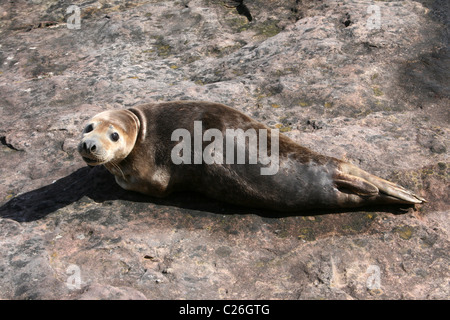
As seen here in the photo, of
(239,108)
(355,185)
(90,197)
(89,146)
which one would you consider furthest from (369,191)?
(90,197)

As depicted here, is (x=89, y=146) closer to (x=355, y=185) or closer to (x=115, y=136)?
(x=115, y=136)

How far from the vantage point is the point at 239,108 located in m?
5.98

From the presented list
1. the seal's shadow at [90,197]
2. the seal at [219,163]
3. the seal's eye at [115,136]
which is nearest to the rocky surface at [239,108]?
the seal's shadow at [90,197]

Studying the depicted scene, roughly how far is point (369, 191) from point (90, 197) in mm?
2559

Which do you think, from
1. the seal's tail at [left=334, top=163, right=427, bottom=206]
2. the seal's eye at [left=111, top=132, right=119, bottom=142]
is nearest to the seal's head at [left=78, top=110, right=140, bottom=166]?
the seal's eye at [left=111, top=132, right=119, bottom=142]

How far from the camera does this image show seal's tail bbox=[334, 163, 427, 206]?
440 centimetres

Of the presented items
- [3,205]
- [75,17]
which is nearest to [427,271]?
[3,205]

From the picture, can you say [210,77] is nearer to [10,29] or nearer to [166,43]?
[166,43]

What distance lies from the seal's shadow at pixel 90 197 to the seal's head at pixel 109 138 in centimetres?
40

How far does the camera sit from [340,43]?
278 inches

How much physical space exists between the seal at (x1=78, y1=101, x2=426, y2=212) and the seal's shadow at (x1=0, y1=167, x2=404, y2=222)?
0.25ft

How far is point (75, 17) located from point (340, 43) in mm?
4759

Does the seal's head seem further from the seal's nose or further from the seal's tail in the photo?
the seal's tail

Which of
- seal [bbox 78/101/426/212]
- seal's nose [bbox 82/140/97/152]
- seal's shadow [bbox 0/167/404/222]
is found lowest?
seal's shadow [bbox 0/167/404/222]
